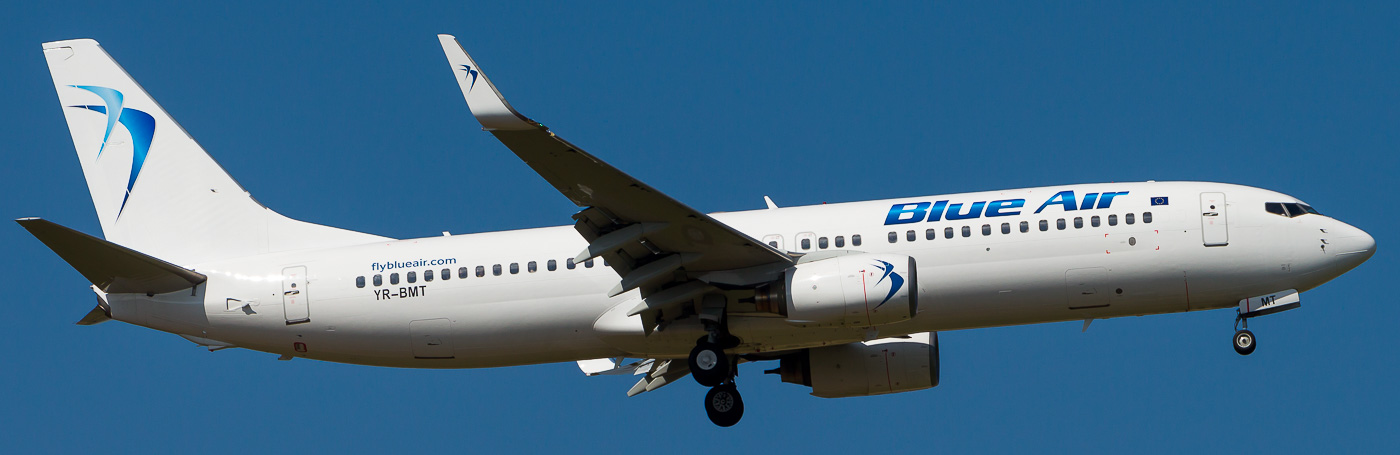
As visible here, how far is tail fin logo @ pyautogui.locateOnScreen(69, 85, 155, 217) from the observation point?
108 ft

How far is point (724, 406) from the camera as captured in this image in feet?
98.2

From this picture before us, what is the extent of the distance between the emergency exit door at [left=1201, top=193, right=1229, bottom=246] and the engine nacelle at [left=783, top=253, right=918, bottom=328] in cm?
591

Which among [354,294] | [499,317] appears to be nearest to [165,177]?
[354,294]

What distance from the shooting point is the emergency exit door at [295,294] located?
29.4 meters

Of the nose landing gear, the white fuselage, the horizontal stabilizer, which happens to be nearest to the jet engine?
the white fuselage

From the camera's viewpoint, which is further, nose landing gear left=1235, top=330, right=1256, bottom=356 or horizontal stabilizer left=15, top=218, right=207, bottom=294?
nose landing gear left=1235, top=330, right=1256, bottom=356

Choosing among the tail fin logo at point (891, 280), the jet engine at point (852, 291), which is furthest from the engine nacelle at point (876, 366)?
the tail fin logo at point (891, 280)

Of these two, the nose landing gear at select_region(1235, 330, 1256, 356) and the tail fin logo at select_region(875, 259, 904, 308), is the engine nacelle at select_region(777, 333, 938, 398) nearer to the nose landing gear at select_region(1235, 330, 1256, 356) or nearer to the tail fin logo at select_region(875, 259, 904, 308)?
the tail fin logo at select_region(875, 259, 904, 308)

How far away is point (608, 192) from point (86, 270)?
11.0 metres

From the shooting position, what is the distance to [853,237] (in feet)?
92.8

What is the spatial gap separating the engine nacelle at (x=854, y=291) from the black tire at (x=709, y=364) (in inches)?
77.3

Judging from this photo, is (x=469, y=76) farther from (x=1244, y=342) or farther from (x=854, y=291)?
(x=1244, y=342)

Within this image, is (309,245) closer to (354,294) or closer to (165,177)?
(354,294)

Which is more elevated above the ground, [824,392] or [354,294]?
[354,294]
